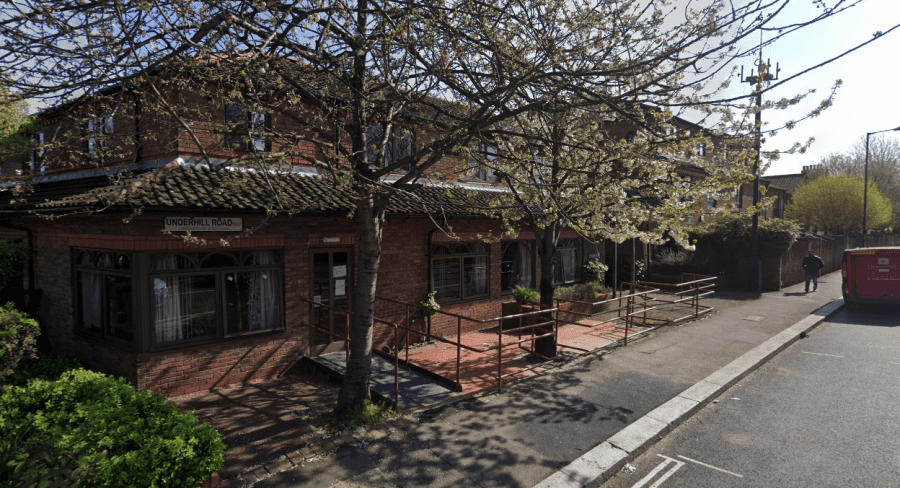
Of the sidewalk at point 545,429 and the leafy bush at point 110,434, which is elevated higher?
the leafy bush at point 110,434

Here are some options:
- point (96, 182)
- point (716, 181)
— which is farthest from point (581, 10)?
point (96, 182)

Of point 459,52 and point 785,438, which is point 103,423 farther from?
point 785,438

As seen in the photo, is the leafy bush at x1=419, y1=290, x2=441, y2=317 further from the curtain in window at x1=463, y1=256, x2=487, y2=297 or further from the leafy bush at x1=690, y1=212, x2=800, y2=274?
the leafy bush at x1=690, y1=212, x2=800, y2=274

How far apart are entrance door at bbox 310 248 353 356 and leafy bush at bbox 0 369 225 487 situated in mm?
3910

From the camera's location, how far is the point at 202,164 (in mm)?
8117

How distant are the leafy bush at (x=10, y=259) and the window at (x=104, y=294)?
2.06m

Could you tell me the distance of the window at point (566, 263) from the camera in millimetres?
14680

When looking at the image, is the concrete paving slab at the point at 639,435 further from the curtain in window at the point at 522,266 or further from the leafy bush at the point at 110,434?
the curtain in window at the point at 522,266

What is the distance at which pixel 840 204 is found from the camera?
32688 mm

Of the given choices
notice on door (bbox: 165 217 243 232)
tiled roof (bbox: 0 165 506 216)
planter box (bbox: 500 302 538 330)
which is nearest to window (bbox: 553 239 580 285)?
planter box (bbox: 500 302 538 330)

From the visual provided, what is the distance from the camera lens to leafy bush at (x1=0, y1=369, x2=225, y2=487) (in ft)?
11.6

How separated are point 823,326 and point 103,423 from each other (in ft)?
52.8

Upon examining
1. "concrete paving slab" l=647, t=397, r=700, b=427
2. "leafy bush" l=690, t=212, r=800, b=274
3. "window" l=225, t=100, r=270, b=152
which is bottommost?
"concrete paving slab" l=647, t=397, r=700, b=427

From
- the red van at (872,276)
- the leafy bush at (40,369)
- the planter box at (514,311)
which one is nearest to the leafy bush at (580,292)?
the planter box at (514,311)
